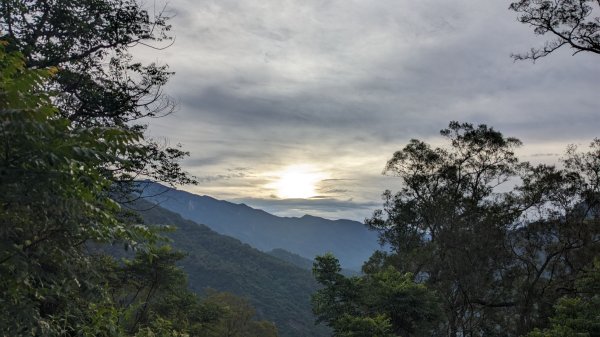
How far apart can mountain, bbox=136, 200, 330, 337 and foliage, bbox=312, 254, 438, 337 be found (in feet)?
250

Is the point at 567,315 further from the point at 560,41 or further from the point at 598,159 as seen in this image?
the point at 598,159

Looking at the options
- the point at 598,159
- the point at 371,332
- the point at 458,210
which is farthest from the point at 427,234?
the point at 371,332

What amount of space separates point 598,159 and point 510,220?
6.58 metres

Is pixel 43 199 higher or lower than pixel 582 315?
higher

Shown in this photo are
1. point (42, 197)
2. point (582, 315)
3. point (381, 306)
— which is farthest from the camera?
point (381, 306)

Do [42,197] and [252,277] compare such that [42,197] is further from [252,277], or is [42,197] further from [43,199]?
[252,277]

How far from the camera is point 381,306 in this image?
77.0 ft

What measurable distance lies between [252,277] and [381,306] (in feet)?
388

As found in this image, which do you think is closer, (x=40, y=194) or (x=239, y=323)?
(x=40, y=194)

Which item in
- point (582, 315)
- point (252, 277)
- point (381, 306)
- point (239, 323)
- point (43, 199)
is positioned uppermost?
point (43, 199)

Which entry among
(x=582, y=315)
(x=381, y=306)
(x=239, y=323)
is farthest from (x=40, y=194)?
(x=239, y=323)

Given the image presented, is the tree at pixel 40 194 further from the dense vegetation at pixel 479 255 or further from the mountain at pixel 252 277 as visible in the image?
the mountain at pixel 252 277

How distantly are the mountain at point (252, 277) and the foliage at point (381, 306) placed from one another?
250ft

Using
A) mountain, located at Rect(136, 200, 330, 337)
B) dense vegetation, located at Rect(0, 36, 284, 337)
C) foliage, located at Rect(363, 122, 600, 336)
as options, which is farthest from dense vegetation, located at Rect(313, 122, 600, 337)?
mountain, located at Rect(136, 200, 330, 337)
